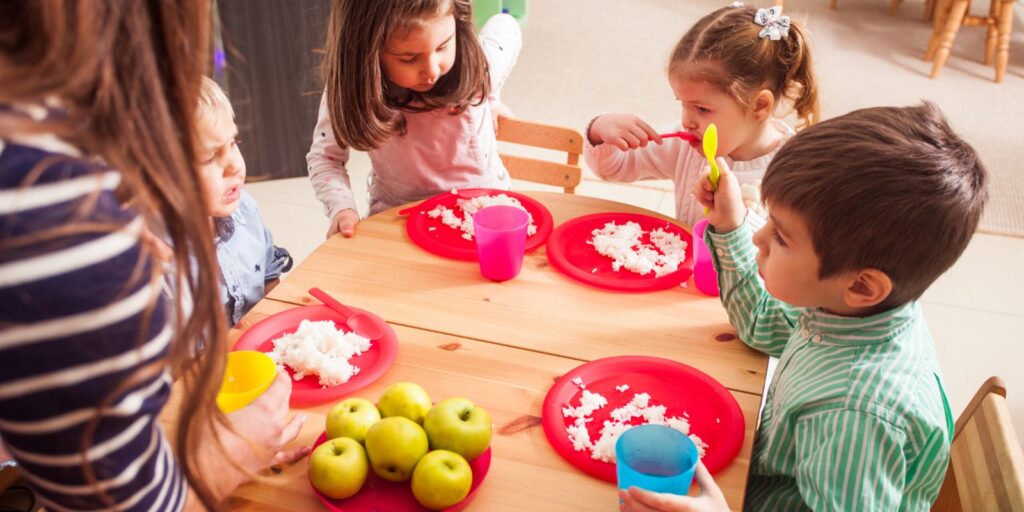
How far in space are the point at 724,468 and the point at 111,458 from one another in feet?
2.42

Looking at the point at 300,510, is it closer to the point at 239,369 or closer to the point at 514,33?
the point at 239,369

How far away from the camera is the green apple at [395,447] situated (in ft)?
3.18

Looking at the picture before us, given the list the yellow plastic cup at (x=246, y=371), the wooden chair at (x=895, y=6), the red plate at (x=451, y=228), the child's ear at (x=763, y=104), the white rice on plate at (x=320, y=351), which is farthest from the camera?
the wooden chair at (x=895, y=6)

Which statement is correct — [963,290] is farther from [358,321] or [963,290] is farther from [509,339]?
[358,321]

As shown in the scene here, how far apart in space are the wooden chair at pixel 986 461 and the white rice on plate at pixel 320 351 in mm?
913

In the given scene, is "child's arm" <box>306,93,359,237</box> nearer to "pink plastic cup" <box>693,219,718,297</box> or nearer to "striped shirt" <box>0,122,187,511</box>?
"pink plastic cup" <box>693,219,718,297</box>

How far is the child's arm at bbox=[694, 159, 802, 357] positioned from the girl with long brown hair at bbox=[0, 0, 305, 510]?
2.82ft

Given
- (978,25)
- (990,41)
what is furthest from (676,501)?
(990,41)

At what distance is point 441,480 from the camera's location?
940 mm

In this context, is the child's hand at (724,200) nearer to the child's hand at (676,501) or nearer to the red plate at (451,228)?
the red plate at (451,228)

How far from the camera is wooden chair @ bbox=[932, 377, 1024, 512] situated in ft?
3.35

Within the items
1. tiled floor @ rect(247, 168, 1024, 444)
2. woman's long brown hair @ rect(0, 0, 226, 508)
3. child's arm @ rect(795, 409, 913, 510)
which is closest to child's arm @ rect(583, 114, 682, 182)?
child's arm @ rect(795, 409, 913, 510)

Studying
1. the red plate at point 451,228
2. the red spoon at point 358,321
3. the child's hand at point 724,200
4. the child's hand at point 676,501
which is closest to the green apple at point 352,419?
the red spoon at point 358,321

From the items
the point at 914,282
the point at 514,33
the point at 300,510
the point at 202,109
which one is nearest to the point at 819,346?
the point at 914,282
